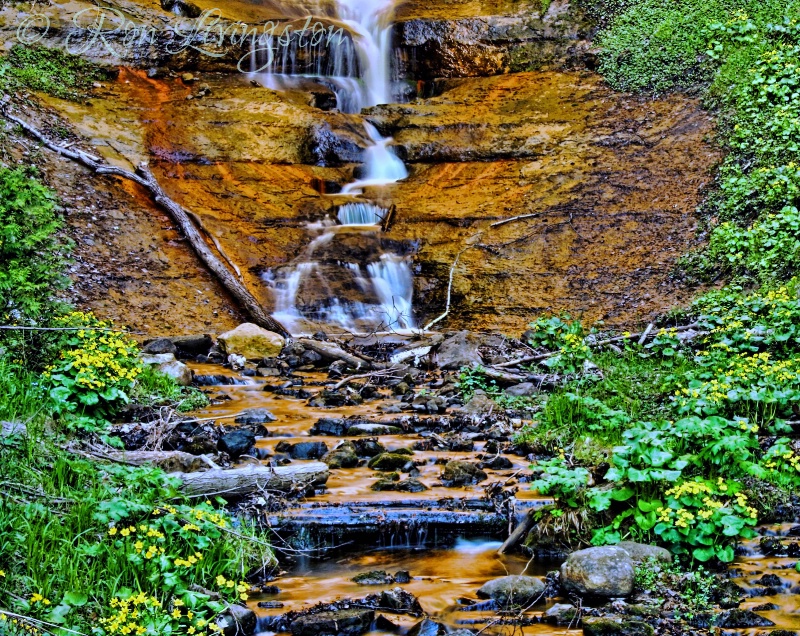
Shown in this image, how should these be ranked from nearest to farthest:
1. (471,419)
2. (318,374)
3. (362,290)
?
1. (471,419)
2. (318,374)
3. (362,290)

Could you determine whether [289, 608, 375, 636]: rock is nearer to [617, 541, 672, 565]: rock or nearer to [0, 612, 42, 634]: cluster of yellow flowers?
[0, 612, 42, 634]: cluster of yellow flowers

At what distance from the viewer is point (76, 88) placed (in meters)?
A: 15.8

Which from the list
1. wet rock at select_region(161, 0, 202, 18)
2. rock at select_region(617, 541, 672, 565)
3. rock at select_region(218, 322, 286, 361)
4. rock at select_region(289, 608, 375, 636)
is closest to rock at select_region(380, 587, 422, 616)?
rock at select_region(289, 608, 375, 636)

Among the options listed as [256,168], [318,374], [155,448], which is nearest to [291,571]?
[155,448]

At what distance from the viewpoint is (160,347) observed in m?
9.81

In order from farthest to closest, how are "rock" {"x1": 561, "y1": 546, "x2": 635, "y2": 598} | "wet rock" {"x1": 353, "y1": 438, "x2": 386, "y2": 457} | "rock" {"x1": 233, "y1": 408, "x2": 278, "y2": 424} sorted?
"rock" {"x1": 233, "y1": 408, "x2": 278, "y2": 424}
"wet rock" {"x1": 353, "y1": 438, "x2": 386, "y2": 457}
"rock" {"x1": 561, "y1": 546, "x2": 635, "y2": 598}

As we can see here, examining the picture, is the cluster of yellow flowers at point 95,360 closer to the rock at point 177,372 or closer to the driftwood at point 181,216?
the rock at point 177,372

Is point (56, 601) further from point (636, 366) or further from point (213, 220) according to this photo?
point (213, 220)

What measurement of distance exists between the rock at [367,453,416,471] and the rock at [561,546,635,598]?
211cm

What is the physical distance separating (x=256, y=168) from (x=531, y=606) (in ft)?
41.5

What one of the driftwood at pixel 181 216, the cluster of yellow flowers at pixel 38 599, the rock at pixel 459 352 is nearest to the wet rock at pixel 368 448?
the rock at pixel 459 352

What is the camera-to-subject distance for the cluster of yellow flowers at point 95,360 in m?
6.25

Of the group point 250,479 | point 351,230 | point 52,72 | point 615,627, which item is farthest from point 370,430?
point 52,72

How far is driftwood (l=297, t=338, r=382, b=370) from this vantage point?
32.2 feet
